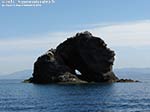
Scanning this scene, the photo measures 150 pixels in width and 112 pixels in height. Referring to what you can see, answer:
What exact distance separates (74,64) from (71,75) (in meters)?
13.4

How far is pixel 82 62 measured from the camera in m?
186

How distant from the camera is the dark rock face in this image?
178625mm

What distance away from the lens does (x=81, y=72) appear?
190m

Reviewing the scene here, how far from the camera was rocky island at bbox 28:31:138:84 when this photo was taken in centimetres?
17850

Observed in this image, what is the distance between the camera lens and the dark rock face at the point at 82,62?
17862 centimetres

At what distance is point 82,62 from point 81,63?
197cm

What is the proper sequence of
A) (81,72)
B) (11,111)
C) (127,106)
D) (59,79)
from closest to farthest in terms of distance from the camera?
(11,111)
(127,106)
(59,79)
(81,72)

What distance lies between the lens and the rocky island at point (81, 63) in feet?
586

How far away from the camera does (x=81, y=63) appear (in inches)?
7377

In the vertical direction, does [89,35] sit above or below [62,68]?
above

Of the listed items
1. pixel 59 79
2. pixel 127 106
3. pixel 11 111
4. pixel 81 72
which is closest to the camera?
pixel 11 111

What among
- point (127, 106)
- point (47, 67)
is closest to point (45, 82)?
point (47, 67)

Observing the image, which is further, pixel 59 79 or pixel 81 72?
pixel 81 72

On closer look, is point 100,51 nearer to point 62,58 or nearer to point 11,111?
point 62,58
